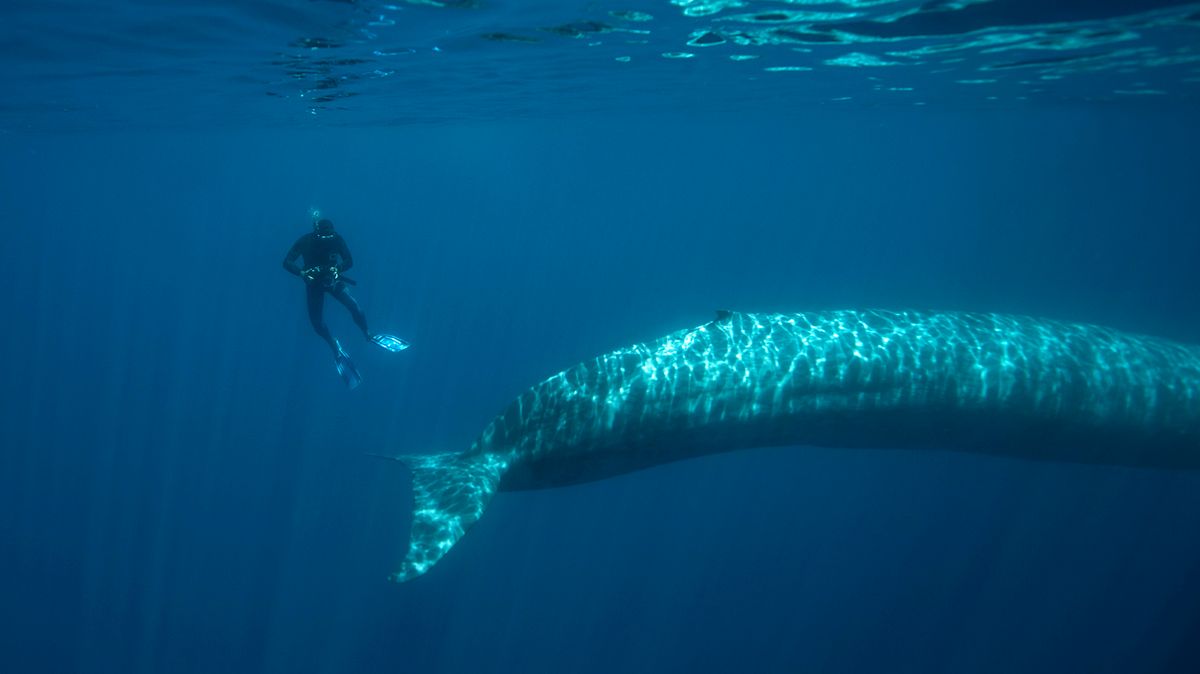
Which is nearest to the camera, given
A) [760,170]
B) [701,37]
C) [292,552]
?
[701,37]

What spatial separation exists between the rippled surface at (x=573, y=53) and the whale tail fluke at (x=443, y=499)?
7755mm

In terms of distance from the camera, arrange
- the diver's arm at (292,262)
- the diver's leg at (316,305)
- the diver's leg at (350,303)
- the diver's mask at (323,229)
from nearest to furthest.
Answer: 1. the diver's arm at (292,262)
2. the diver's mask at (323,229)
3. the diver's leg at (350,303)
4. the diver's leg at (316,305)

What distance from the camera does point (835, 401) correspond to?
29.3ft

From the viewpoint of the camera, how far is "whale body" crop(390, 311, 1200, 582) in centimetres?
835

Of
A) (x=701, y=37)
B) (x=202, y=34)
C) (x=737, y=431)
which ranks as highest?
(x=701, y=37)

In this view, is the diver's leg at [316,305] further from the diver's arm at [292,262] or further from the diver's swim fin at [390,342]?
the diver's swim fin at [390,342]

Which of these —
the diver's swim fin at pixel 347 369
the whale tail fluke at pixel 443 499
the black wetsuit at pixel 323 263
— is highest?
the black wetsuit at pixel 323 263

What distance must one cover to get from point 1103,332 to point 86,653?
81.5 ft

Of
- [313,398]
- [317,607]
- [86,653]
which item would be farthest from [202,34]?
[313,398]

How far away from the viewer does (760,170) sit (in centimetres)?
8794

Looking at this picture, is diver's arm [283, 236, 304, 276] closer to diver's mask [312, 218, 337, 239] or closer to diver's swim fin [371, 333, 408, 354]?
diver's mask [312, 218, 337, 239]

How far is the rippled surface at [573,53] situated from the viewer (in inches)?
478

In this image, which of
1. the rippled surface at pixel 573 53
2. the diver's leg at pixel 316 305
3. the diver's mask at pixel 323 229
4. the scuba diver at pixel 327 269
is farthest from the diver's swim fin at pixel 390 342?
the rippled surface at pixel 573 53

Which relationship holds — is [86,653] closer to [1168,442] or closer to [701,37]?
[701,37]
